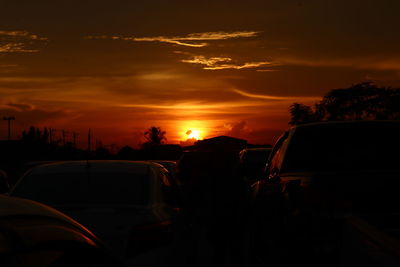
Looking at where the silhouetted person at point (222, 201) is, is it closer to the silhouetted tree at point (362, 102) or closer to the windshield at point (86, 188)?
the windshield at point (86, 188)

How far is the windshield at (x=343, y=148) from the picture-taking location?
666cm

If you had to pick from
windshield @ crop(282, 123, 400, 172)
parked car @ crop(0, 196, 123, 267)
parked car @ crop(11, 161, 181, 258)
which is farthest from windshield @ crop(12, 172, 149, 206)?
parked car @ crop(0, 196, 123, 267)

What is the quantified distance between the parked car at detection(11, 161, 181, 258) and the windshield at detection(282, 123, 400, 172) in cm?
144

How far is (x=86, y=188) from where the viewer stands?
23.0 feet

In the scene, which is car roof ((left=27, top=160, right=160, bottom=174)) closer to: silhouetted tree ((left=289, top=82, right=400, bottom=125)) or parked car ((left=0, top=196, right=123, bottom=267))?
parked car ((left=0, top=196, right=123, bottom=267))

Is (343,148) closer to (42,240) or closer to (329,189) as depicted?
(329,189)

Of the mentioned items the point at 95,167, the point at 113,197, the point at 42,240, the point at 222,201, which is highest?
the point at 42,240

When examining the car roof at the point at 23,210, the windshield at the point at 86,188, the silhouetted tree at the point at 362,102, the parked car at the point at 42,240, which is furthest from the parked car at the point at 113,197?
the silhouetted tree at the point at 362,102

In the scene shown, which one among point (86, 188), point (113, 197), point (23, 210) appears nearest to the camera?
point (23, 210)

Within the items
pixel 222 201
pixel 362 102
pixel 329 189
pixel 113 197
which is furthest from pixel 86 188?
pixel 362 102

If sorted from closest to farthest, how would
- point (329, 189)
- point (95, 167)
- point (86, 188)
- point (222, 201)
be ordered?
1. point (329, 189)
2. point (86, 188)
3. point (95, 167)
4. point (222, 201)

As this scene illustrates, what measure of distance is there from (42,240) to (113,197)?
4128 mm

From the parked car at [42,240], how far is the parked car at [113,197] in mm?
2573

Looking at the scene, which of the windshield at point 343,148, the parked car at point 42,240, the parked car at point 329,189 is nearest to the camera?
the parked car at point 42,240
